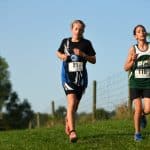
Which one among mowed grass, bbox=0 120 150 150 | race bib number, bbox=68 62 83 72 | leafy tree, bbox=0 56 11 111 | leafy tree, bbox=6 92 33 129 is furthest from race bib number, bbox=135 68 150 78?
leafy tree, bbox=0 56 11 111

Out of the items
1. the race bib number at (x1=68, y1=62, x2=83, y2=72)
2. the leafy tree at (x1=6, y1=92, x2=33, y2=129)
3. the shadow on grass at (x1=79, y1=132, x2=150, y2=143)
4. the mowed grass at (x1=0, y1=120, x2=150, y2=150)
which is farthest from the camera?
the leafy tree at (x1=6, y1=92, x2=33, y2=129)

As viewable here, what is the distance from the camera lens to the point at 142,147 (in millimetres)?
9578

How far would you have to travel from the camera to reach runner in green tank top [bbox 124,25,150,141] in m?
10.6

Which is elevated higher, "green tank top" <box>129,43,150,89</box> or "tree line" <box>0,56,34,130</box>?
"tree line" <box>0,56,34,130</box>

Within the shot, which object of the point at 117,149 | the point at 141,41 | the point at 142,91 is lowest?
the point at 117,149

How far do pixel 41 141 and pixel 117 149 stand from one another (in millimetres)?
2140

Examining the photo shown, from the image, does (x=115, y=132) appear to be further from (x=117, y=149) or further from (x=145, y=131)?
(x=117, y=149)

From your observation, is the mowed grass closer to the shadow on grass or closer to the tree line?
the shadow on grass

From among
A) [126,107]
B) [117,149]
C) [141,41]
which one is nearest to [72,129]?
[117,149]

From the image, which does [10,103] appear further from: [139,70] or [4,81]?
[139,70]

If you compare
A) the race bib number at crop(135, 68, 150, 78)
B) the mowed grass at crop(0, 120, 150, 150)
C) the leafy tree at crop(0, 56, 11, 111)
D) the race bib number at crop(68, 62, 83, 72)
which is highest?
the leafy tree at crop(0, 56, 11, 111)

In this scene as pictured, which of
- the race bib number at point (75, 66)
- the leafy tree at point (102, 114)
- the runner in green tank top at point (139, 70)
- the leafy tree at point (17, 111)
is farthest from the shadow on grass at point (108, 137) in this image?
the leafy tree at point (17, 111)

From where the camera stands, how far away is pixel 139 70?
1062cm

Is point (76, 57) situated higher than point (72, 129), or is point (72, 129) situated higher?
point (76, 57)
